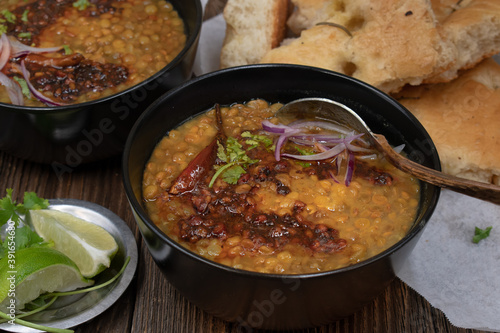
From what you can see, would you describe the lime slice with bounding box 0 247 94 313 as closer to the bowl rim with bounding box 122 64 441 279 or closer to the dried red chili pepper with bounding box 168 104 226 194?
the bowl rim with bounding box 122 64 441 279

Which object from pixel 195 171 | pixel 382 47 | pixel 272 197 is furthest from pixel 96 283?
pixel 382 47

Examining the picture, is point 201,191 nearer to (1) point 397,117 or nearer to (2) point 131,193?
(2) point 131,193

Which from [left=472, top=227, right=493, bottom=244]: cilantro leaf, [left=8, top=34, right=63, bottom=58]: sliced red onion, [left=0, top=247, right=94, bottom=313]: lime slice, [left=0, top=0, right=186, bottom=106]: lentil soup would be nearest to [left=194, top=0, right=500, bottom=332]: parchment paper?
[left=472, top=227, right=493, bottom=244]: cilantro leaf

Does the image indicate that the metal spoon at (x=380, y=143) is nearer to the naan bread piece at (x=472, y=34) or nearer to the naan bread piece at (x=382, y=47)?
the naan bread piece at (x=382, y=47)

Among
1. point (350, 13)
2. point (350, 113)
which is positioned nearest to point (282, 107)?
point (350, 113)

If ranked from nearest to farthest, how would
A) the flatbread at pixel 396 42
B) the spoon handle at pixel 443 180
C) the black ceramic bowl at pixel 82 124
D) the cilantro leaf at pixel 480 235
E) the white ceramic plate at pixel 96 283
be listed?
the spoon handle at pixel 443 180, the white ceramic plate at pixel 96 283, the black ceramic bowl at pixel 82 124, the cilantro leaf at pixel 480 235, the flatbread at pixel 396 42

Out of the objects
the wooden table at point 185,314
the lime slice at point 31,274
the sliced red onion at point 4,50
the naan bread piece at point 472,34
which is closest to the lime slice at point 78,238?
the lime slice at point 31,274

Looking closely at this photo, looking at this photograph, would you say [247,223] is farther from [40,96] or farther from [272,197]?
[40,96]

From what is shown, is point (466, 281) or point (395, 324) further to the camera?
point (466, 281)
